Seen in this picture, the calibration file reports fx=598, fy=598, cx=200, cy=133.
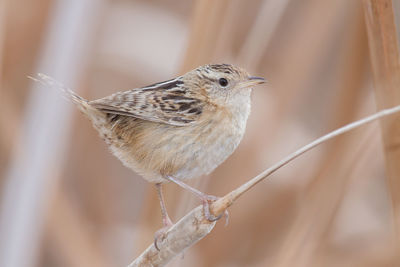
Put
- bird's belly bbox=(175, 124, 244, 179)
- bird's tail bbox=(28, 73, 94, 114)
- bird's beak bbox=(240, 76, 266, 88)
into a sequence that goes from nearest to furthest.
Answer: bird's tail bbox=(28, 73, 94, 114)
bird's belly bbox=(175, 124, 244, 179)
bird's beak bbox=(240, 76, 266, 88)

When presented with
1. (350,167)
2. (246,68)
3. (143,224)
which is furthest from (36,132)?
(350,167)

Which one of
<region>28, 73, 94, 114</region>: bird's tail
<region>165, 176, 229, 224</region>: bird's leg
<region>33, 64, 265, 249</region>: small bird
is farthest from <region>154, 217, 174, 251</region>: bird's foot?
<region>28, 73, 94, 114</region>: bird's tail

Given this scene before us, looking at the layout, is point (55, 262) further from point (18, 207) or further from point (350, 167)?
point (350, 167)

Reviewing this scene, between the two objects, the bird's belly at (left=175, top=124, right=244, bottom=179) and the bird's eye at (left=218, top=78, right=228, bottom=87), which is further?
the bird's eye at (left=218, top=78, right=228, bottom=87)

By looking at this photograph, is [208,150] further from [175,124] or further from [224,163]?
[224,163]

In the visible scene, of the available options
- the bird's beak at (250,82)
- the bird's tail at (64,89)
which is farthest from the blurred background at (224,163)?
the bird's beak at (250,82)

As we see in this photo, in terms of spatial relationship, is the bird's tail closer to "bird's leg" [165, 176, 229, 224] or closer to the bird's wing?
the bird's wing

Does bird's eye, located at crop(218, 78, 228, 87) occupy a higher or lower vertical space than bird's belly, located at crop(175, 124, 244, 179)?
higher

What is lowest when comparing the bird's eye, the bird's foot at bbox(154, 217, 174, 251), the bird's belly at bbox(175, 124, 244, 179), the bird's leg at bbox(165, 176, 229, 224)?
the bird's foot at bbox(154, 217, 174, 251)
